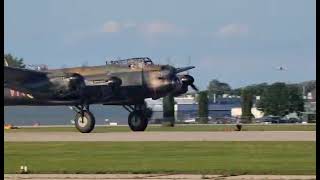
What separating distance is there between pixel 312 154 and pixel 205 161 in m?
4.40

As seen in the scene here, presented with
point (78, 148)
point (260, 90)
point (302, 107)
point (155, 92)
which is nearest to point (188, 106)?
point (260, 90)

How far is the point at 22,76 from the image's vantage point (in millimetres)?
54344

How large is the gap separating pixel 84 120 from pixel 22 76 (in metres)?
5.01

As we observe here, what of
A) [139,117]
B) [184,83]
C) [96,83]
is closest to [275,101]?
[139,117]

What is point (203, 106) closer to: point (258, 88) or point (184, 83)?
point (184, 83)

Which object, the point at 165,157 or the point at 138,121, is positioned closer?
the point at 165,157

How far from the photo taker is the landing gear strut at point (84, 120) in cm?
5253

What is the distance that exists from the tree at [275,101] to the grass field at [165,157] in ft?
395

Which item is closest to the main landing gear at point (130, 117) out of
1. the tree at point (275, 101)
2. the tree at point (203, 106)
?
the tree at point (203, 106)

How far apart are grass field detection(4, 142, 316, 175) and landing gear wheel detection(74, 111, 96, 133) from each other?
1660 cm

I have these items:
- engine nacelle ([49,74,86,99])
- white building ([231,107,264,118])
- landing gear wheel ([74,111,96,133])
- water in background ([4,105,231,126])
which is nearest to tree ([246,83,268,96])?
white building ([231,107,264,118])

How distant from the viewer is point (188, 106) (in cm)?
18588

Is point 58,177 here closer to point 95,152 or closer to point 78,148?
point 95,152

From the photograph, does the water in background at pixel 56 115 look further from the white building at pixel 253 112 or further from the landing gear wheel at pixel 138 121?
the landing gear wheel at pixel 138 121
